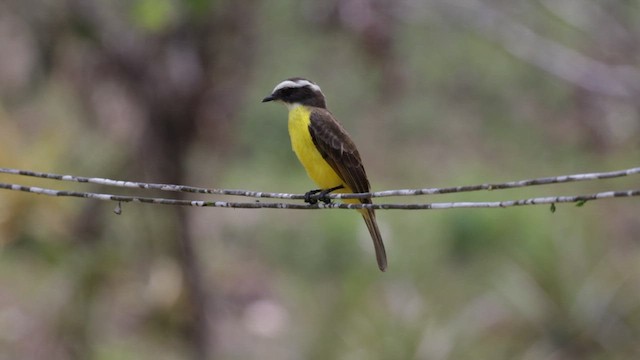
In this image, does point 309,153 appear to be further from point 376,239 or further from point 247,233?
point 247,233

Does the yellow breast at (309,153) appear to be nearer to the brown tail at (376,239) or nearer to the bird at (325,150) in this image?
the bird at (325,150)

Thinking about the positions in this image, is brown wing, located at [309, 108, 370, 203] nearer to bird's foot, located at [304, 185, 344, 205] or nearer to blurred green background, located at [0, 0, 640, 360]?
bird's foot, located at [304, 185, 344, 205]

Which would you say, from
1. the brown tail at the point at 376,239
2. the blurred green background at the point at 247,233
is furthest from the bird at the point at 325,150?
the blurred green background at the point at 247,233

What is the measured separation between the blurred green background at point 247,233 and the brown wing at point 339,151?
2067mm

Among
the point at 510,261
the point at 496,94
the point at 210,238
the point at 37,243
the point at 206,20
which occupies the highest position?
the point at 496,94

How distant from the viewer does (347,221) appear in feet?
37.2

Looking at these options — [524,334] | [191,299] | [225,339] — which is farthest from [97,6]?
[524,334]

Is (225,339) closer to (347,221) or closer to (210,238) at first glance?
(210,238)

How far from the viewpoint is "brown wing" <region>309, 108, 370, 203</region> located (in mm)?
4457

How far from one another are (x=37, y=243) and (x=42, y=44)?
148 cm

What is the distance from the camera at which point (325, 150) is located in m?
4.48

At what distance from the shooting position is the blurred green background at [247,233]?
275 inches

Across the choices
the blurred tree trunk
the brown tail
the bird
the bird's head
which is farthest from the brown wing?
the blurred tree trunk

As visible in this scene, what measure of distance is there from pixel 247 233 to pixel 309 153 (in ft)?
22.3
